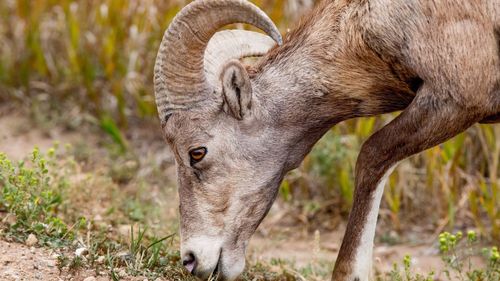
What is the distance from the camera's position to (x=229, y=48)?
5.83 meters

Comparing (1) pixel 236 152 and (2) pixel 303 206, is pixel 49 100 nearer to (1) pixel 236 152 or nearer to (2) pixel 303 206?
(2) pixel 303 206

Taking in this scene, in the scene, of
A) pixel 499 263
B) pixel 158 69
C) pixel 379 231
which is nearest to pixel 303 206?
pixel 379 231

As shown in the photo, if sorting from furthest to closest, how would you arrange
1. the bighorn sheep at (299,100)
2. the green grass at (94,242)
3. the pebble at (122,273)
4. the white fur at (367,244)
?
the green grass at (94,242) → the pebble at (122,273) → the white fur at (367,244) → the bighorn sheep at (299,100)

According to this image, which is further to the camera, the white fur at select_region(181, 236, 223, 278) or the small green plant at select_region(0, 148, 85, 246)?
the small green plant at select_region(0, 148, 85, 246)

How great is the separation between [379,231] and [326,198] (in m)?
0.61

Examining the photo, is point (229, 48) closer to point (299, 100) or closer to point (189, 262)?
point (299, 100)

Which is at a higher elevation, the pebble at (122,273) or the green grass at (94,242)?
the green grass at (94,242)

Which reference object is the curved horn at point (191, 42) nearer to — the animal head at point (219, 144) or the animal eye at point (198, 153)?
the animal head at point (219, 144)

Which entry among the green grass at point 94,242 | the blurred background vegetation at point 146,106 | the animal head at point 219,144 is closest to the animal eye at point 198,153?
the animal head at point 219,144

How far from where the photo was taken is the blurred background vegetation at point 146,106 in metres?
7.87

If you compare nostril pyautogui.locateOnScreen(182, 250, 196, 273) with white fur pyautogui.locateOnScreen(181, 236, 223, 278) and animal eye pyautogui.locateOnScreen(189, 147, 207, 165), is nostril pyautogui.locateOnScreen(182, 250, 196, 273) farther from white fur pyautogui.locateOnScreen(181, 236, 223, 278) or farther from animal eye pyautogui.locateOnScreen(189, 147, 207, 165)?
animal eye pyautogui.locateOnScreen(189, 147, 207, 165)

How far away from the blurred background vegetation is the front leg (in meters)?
2.32

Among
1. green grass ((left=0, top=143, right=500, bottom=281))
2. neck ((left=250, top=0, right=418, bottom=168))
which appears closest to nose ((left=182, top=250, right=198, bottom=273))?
green grass ((left=0, top=143, right=500, bottom=281))

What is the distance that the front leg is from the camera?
16.9ft
